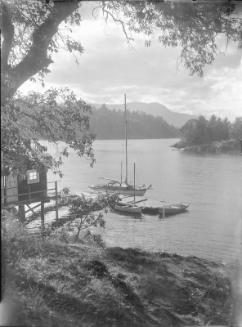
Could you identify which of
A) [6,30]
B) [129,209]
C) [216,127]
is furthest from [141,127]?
[6,30]

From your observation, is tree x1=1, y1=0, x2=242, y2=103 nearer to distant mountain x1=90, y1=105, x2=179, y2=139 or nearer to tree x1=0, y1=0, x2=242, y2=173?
tree x1=0, y1=0, x2=242, y2=173

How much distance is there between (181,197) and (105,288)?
4584 centimetres

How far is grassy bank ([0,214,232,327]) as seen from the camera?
473 cm

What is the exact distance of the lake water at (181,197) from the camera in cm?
2984

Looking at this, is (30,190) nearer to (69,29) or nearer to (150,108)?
(150,108)

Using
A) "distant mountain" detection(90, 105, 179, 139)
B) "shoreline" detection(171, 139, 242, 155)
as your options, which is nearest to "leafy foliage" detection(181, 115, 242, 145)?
"shoreline" detection(171, 139, 242, 155)

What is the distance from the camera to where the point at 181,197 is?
5084 centimetres

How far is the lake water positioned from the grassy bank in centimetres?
410

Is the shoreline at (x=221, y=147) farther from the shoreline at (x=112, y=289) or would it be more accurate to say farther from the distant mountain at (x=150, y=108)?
the shoreline at (x=112, y=289)

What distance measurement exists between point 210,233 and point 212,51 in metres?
27.7

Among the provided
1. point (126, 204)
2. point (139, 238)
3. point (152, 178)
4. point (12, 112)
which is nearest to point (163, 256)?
point (12, 112)

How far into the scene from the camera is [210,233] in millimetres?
34062

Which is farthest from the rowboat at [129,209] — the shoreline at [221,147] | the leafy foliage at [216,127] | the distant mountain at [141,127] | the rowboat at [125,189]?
the leafy foliage at [216,127]

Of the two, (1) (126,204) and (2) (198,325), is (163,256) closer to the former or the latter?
(2) (198,325)
